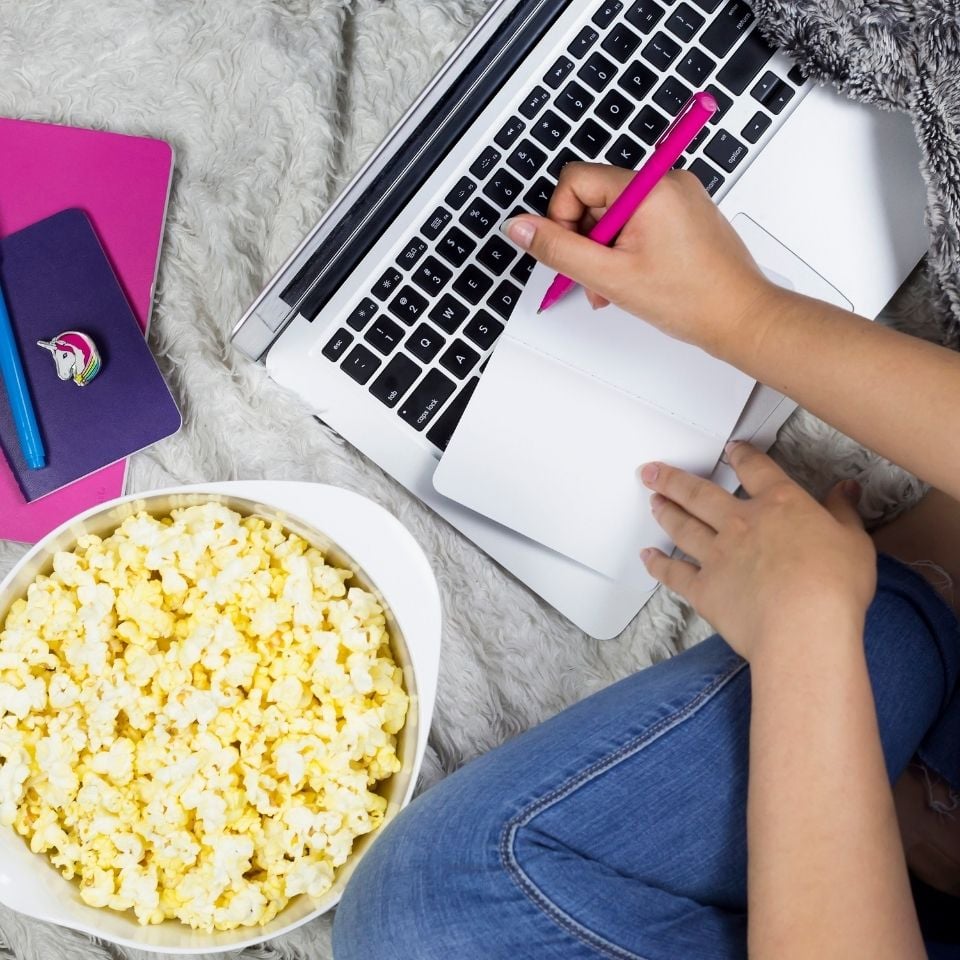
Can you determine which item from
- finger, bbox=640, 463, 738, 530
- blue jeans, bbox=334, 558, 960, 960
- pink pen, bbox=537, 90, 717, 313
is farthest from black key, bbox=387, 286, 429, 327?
blue jeans, bbox=334, 558, 960, 960

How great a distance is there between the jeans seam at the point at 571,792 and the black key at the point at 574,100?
1.32 ft

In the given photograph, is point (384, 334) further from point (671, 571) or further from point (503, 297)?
point (671, 571)

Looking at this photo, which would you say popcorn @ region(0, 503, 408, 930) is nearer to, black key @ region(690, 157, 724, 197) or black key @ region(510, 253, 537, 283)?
black key @ region(510, 253, 537, 283)

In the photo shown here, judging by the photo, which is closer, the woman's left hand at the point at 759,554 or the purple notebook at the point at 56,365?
the woman's left hand at the point at 759,554

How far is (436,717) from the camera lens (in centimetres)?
78

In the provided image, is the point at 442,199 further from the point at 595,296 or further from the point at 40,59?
the point at 40,59

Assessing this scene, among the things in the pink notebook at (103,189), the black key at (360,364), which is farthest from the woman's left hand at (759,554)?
the pink notebook at (103,189)

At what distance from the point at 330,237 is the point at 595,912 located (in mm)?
483

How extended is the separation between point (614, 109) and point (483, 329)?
A: 0.18 m

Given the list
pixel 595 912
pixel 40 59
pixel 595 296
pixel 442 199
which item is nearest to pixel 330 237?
pixel 442 199

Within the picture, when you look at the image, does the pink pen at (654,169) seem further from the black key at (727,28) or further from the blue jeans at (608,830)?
the blue jeans at (608,830)

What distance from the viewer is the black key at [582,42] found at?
0.68 m

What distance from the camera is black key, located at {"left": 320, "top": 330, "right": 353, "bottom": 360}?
0.70 metres

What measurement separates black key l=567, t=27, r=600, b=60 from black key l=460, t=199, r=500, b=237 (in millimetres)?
121
